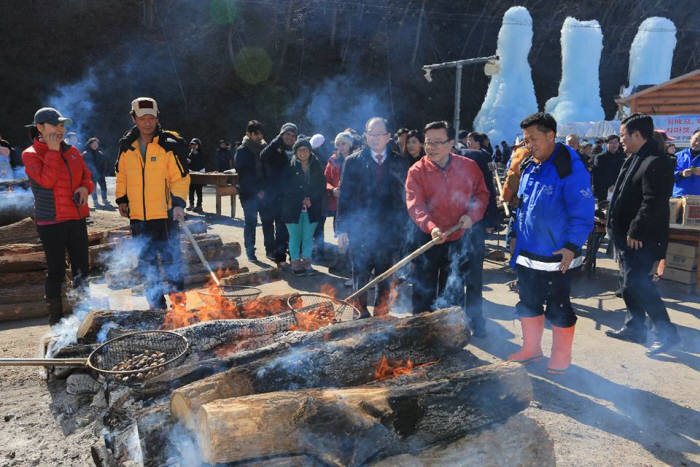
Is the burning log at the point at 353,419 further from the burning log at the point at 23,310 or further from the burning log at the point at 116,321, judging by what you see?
the burning log at the point at 23,310

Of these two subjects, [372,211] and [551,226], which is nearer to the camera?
[551,226]

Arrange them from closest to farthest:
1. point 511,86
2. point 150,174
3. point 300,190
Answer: point 150,174, point 300,190, point 511,86

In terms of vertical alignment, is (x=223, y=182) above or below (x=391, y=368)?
above

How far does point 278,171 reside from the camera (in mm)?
7676

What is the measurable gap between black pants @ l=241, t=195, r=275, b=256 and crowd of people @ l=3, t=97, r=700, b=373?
294 cm

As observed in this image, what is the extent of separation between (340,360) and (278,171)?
4939 millimetres

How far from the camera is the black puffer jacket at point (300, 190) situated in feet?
24.0

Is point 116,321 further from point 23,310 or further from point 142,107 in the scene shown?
point 23,310

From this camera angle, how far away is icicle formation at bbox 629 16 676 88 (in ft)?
102

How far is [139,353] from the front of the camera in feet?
11.6

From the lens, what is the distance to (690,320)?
5477mm

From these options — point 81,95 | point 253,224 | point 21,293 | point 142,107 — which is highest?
point 81,95

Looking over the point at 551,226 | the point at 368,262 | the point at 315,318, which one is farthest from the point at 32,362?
the point at 551,226

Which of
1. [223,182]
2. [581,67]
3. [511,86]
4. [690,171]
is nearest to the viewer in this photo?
[690,171]
